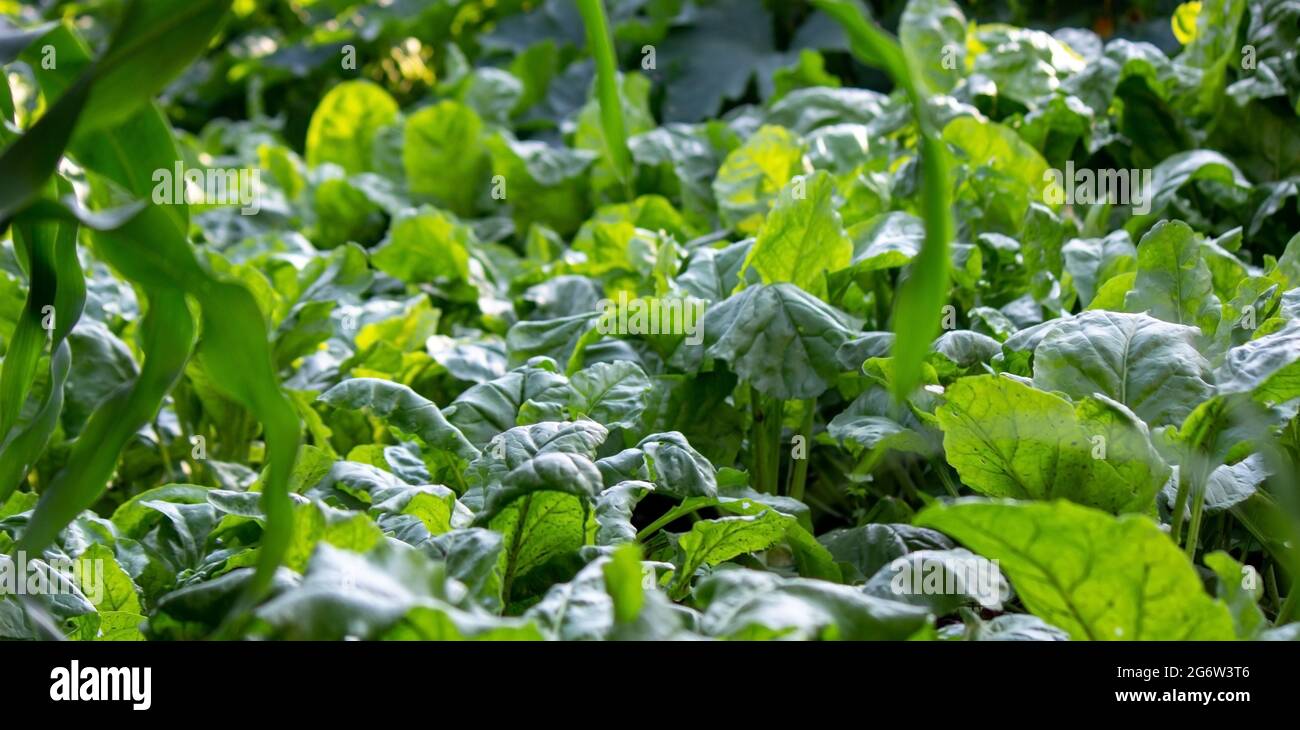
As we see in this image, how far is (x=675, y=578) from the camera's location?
1053mm

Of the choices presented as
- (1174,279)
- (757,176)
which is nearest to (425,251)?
(757,176)

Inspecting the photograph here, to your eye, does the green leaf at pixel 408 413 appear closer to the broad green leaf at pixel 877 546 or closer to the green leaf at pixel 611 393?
the green leaf at pixel 611 393

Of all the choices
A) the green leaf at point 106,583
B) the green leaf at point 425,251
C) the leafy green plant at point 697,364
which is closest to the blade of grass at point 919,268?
the leafy green plant at point 697,364

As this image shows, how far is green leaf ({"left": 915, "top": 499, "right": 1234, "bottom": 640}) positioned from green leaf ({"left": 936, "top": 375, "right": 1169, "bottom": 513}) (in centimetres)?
19

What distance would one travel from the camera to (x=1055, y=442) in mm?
962

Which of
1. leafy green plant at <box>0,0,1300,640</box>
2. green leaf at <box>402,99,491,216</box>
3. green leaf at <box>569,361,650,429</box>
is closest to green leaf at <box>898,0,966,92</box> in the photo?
leafy green plant at <box>0,0,1300,640</box>

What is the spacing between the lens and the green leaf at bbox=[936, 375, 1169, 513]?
37.4 inches

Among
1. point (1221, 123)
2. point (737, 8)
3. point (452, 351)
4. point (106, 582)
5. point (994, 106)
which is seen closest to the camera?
point (106, 582)

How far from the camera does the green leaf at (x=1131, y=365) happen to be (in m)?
1.02

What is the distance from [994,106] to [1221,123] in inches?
12.1

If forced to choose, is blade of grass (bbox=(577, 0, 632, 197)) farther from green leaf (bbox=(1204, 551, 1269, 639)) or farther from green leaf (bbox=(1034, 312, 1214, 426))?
green leaf (bbox=(1204, 551, 1269, 639))

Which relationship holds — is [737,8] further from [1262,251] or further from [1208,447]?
[1208,447]

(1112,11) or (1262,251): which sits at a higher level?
(1112,11)
